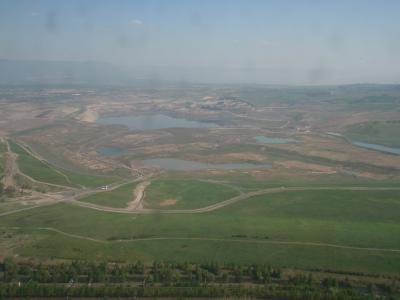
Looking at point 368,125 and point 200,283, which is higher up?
point 368,125

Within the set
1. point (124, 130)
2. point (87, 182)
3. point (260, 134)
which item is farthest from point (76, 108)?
point (87, 182)

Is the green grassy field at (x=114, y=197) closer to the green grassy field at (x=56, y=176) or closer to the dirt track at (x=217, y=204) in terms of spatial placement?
the dirt track at (x=217, y=204)

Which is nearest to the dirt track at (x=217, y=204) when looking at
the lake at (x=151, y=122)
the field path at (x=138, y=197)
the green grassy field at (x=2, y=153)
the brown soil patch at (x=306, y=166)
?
the field path at (x=138, y=197)

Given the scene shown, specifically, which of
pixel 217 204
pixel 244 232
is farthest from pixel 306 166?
pixel 244 232

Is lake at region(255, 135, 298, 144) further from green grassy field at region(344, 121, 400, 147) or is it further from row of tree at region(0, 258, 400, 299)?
row of tree at region(0, 258, 400, 299)

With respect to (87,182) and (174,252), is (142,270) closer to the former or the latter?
(174,252)

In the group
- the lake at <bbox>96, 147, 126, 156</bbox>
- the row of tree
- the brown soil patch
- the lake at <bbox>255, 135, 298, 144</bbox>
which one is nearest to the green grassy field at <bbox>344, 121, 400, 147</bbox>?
the lake at <bbox>255, 135, 298, 144</bbox>
